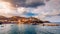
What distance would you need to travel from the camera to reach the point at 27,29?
1.69 meters

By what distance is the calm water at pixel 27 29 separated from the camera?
1678 millimetres

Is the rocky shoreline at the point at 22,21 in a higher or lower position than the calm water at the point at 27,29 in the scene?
higher

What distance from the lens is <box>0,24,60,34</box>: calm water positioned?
1.68 m

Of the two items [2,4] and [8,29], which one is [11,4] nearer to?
[2,4]

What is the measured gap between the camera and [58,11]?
1729mm

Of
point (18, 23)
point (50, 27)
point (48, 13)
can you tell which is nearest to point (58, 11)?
point (48, 13)

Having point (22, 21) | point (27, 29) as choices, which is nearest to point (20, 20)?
point (22, 21)

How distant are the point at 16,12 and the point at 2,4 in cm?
27

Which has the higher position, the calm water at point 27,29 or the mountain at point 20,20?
the mountain at point 20,20

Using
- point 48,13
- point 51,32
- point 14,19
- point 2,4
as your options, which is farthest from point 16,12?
point 51,32

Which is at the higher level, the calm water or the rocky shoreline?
the rocky shoreline

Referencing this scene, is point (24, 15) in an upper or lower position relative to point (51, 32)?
upper

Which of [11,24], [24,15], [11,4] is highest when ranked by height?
[11,4]

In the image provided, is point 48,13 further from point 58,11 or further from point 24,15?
point 24,15
